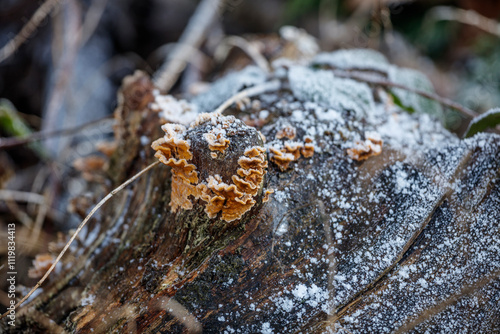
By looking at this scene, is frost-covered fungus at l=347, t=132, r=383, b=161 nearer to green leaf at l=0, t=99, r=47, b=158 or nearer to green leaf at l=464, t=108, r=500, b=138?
green leaf at l=464, t=108, r=500, b=138

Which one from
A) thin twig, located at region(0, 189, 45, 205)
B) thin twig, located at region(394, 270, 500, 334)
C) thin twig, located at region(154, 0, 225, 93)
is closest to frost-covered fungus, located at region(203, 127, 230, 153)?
thin twig, located at region(394, 270, 500, 334)

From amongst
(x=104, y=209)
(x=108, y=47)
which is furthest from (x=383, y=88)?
(x=108, y=47)

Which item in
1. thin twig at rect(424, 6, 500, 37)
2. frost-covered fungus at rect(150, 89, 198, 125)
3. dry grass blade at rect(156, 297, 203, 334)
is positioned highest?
thin twig at rect(424, 6, 500, 37)

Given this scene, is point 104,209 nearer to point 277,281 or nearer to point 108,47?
point 277,281

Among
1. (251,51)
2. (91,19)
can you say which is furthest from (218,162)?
(91,19)

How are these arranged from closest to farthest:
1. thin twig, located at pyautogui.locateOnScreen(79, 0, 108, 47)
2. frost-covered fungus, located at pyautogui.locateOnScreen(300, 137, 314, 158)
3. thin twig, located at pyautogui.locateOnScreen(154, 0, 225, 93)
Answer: frost-covered fungus, located at pyautogui.locateOnScreen(300, 137, 314, 158) → thin twig, located at pyautogui.locateOnScreen(154, 0, 225, 93) → thin twig, located at pyautogui.locateOnScreen(79, 0, 108, 47)

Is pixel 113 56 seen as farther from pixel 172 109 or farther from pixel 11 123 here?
pixel 172 109
